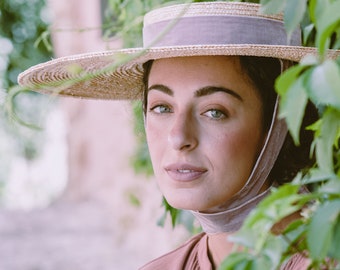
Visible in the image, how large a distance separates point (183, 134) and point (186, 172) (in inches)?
3.1

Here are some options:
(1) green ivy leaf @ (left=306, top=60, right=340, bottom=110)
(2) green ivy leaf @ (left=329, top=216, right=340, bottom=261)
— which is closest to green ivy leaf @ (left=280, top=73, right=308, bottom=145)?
(1) green ivy leaf @ (left=306, top=60, right=340, bottom=110)

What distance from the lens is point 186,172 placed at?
1507mm

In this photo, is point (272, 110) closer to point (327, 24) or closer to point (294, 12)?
point (294, 12)

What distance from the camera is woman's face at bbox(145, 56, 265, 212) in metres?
1.50

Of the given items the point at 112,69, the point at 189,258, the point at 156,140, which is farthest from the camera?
the point at 189,258

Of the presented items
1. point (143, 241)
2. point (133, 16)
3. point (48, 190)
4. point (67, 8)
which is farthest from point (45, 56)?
point (133, 16)

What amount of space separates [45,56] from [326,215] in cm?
1088

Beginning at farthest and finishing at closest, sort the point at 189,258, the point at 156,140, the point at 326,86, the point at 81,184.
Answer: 1. the point at 81,184
2. the point at 189,258
3. the point at 156,140
4. the point at 326,86

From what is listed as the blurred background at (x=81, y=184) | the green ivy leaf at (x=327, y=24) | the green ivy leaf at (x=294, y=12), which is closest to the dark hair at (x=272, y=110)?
the green ivy leaf at (x=294, y=12)

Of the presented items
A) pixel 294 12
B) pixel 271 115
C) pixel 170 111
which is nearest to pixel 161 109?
pixel 170 111

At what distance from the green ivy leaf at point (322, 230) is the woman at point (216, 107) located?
0.63 meters

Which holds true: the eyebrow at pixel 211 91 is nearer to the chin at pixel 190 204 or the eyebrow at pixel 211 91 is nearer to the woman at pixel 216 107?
the woman at pixel 216 107

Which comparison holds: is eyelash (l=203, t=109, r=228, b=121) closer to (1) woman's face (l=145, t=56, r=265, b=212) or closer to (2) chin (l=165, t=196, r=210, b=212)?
(1) woman's face (l=145, t=56, r=265, b=212)

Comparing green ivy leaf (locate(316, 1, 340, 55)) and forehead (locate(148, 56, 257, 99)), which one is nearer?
green ivy leaf (locate(316, 1, 340, 55))
